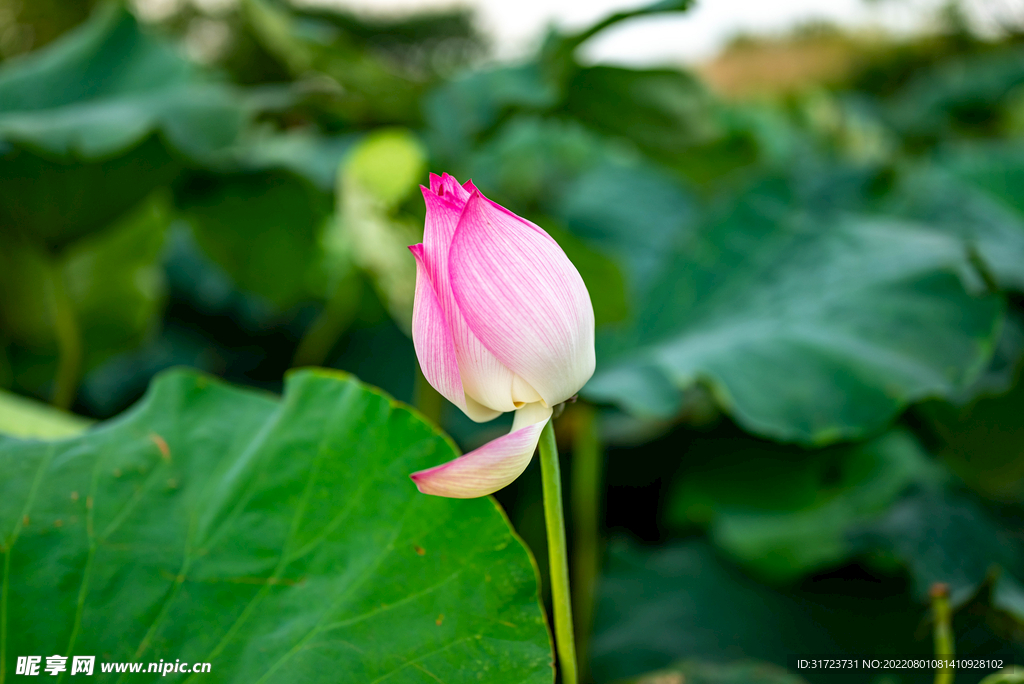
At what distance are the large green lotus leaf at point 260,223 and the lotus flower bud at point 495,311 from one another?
822mm

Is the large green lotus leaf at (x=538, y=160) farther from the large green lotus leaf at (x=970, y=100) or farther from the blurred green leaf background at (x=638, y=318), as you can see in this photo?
the large green lotus leaf at (x=970, y=100)

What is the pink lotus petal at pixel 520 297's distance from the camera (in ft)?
0.96

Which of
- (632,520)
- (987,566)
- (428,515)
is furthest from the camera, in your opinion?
(632,520)

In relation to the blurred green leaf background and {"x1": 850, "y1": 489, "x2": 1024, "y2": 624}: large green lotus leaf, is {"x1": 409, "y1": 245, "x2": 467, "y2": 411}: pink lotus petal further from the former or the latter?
{"x1": 850, "y1": 489, "x2": 1024, "y2": 624}: large green lotus leaf

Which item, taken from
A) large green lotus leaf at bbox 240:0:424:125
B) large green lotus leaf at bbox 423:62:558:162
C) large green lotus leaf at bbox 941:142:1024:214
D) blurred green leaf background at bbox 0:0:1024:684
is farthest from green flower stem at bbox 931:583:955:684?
large green lotus leaf at bbox 941:142:1024:214

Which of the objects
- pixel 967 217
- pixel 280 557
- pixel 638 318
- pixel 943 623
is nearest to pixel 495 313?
pixel 280 557

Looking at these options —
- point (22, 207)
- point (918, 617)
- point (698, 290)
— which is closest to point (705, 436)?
point (698, 290)

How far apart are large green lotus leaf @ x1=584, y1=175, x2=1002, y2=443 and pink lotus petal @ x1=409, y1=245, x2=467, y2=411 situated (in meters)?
0.37

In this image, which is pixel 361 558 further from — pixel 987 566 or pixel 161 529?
pixel 987 566

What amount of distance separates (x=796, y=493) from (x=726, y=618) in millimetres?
187

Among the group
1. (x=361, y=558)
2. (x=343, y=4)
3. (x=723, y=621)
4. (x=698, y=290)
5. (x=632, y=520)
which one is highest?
(x=361, y=558)

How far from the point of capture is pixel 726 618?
831 millimetres

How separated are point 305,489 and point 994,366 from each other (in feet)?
2.36

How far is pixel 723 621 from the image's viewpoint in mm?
827
